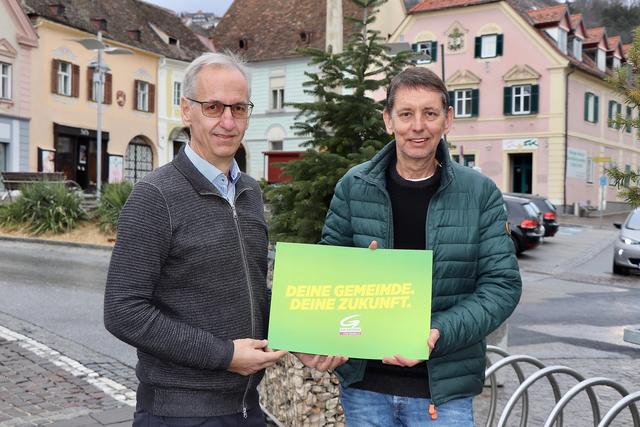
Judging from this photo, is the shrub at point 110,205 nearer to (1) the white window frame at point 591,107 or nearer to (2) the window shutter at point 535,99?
(2) the window shutter at point 535,99

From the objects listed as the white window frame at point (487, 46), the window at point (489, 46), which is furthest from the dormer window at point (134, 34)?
the white window frame at point (487, 46)

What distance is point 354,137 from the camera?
697 cm

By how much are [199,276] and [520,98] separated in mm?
38741

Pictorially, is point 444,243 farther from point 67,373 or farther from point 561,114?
point 561,114

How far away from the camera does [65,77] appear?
3538cm

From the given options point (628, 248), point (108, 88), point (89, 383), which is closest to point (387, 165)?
point (89, 383)

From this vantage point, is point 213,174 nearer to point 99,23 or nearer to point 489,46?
point 99,23

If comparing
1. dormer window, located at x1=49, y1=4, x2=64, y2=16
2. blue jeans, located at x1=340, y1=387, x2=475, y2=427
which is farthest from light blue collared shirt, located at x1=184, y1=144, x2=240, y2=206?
dormer window, located at x1=49, y1=4, x2=64, y2=16

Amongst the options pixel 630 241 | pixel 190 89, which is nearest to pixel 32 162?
pixel 630 241

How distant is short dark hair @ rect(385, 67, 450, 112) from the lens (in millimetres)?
2721

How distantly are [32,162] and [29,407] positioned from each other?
98.0 feet

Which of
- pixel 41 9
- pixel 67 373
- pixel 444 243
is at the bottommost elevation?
pixel 67 373

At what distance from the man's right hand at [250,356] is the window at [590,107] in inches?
1607

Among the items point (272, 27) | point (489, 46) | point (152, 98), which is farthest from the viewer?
point (272, 27)
